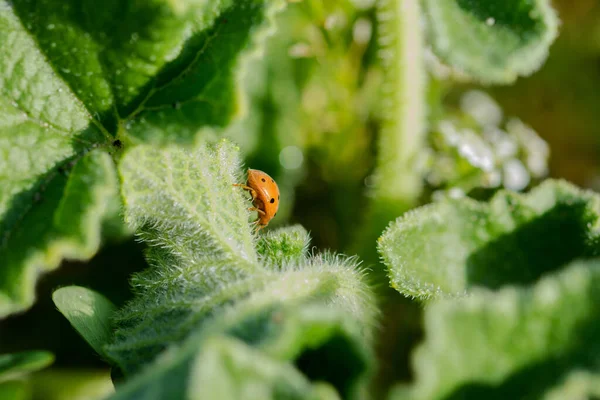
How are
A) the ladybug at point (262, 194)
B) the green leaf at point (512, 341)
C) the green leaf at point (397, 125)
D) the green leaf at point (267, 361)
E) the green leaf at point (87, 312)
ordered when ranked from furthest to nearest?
Result: the green leaf at point (397, 125)
the ladybug at point (262, 194)
the green leaf at point (87, 312)
the green leaf at point (512, 341)
the green leaf at point (267, 361)

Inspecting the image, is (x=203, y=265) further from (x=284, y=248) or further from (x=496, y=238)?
(x=496, y=238)

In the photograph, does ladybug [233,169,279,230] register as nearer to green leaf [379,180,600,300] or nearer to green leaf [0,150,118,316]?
green leaf [379,180,600,300]

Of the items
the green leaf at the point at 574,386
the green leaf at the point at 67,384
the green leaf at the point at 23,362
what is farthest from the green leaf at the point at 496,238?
the green leaf at the point at 67,384

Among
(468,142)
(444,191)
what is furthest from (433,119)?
(444,191)

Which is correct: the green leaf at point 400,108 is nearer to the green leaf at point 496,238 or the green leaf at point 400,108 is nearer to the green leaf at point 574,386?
the green leaf at point 496,238

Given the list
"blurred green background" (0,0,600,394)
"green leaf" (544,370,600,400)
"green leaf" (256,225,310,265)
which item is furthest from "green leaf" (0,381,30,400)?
"green leaf" (544,370,600,400)

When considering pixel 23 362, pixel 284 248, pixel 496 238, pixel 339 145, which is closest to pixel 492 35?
pixel 496 238
